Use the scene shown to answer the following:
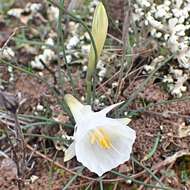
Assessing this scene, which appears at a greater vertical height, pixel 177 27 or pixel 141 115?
pixel 177 27

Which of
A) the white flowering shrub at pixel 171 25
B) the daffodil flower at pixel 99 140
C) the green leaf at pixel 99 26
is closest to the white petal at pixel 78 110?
the daffodil flower at pixel 99 140

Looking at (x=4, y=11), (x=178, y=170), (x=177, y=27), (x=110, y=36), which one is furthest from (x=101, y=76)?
(x=4, y=11)

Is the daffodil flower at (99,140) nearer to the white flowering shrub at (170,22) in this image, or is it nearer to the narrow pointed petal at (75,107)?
the narrow pointed petal at (75,107)

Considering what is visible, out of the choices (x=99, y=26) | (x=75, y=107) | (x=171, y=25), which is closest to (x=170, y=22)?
(x=171, y=25)

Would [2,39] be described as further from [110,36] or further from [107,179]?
[107,179]

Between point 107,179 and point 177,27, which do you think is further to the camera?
point 177,27

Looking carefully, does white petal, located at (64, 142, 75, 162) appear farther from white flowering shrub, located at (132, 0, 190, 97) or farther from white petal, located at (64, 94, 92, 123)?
white flowering shrub, located at (132, 0, 190, 97)

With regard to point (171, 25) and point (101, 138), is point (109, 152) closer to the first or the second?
point (101, 138)

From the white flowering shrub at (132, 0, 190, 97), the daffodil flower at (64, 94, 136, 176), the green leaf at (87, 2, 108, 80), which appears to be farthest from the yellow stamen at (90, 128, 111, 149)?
the white flowering shrub at (132, 0, 190, 97)
